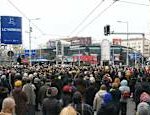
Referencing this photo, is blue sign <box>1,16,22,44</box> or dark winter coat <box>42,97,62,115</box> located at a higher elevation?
blue sign <box>1,16,22,44</box>

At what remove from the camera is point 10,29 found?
41.9 metres

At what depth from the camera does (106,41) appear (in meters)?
116

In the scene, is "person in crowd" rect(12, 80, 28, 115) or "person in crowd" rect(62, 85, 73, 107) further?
"person in crowd" rect(12, 80, 28, 115)

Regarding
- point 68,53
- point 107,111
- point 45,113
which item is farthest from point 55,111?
point 68,53

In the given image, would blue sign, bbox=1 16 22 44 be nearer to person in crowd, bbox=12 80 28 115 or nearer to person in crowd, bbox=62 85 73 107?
person in crowd, bbox=12 80 28 115

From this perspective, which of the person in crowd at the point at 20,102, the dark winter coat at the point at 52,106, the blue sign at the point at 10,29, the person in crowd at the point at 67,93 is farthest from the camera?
the blue sign at the point at 10,29

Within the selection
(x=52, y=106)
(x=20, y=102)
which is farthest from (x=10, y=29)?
(x=52, y=106)

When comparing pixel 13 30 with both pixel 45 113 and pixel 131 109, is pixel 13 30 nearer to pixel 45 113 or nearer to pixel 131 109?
pixel 131 109

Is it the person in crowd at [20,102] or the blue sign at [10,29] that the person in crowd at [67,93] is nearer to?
the person in crowd at [20,102]

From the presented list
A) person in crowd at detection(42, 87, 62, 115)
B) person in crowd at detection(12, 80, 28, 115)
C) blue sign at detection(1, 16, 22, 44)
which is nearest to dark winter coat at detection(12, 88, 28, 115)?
person in crowd at detection(12, 80, 28, 115)

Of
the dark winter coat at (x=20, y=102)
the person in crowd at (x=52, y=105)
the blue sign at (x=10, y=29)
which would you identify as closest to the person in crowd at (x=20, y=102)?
the dark winter coat at (x=20, y=102)

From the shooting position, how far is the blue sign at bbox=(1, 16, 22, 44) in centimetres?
4160

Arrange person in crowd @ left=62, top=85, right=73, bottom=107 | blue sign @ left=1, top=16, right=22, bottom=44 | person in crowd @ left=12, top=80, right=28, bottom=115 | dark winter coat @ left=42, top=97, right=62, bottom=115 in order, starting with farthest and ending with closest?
blue sign @ left=1, top=16, right=22, bottom=44
person in crowd @ left=12, top=80, right=28, bottom=115
person in crowd @ left=62, top=85, right=73, bottom=107
dark winter coat @ left=42, top=97, right=62, bottom=115

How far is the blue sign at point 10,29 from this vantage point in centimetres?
4160
